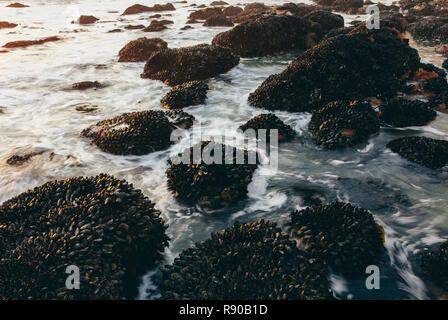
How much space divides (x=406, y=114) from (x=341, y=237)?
6.00 metres

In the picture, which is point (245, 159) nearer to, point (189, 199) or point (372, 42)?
point (189, 199)

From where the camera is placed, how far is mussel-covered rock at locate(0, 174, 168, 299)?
A: 3.87 m

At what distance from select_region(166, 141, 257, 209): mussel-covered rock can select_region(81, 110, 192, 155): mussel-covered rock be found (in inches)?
67.4

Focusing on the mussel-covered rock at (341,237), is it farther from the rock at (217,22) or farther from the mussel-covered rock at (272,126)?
the rock at (217,22)

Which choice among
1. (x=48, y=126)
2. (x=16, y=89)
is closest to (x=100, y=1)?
(x=16, y=89)

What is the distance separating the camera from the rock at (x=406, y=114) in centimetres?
873

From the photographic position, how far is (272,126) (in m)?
8.60

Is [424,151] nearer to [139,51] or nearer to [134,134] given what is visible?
[134,134]

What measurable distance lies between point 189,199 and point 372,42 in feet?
33.2

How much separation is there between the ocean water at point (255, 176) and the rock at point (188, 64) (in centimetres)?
53

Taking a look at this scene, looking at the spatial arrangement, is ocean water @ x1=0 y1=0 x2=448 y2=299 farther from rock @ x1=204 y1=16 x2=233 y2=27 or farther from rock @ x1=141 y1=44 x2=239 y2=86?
rock @ x1=204 y1=16 x2=233 y2=27

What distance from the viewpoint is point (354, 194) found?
6.14 m

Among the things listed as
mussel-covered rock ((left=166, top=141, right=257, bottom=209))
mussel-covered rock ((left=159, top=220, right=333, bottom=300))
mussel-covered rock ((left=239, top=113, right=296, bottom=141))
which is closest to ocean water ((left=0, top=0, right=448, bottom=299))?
mussel-covered rock ((left=166, top=141, right=257, bottom=209))

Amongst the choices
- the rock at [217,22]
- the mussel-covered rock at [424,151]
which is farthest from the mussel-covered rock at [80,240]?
the rock at [217,22]
